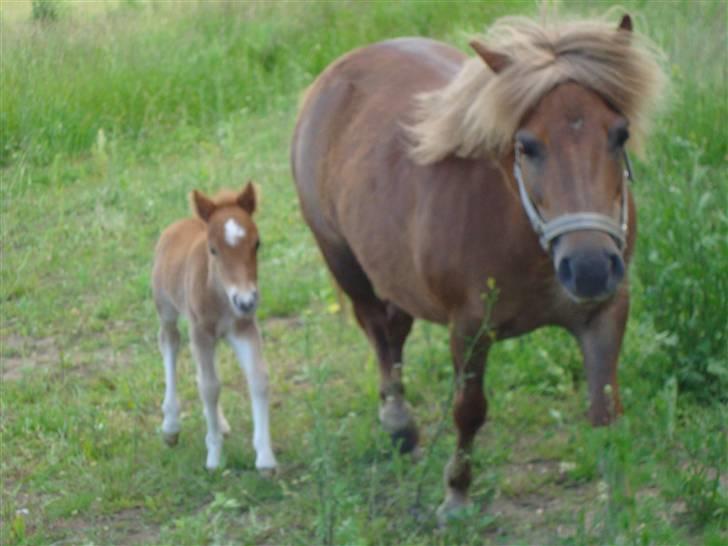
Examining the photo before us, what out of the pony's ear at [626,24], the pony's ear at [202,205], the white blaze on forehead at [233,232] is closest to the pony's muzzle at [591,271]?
the pony's ear at [626,24]

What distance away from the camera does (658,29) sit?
8.23 m

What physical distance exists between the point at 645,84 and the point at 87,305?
13.8 ft

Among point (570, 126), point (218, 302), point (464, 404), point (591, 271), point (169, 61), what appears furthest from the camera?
point (169, 61)

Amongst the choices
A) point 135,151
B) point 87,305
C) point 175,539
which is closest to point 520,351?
point 175,539

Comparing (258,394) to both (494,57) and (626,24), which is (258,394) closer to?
(494,57)

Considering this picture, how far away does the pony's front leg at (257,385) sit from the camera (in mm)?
5480

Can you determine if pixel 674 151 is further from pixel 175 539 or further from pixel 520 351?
pixel 175 539

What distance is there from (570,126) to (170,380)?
8.42 ft

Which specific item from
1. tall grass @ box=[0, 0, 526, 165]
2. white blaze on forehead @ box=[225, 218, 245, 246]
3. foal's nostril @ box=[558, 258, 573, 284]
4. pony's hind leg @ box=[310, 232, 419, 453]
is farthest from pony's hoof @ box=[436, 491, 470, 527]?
tall grass @ box=[0, 0, 526, 165]

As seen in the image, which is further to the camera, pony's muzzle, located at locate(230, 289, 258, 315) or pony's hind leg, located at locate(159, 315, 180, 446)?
pony's hind leg, located at locate(159, 315, 180, 446)

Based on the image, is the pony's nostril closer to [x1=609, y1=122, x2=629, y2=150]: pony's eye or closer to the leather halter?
the leather halter

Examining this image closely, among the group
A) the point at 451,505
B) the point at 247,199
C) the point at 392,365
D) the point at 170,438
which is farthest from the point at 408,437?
the point at 247,199

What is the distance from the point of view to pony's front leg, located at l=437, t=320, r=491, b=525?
472 cm

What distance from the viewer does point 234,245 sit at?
5406mm
